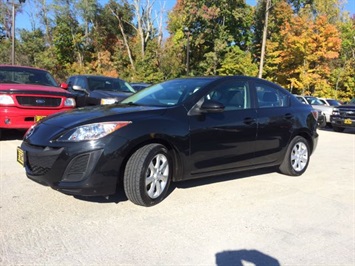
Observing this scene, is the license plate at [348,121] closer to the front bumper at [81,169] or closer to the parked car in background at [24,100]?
the parked car in background at [24,100]

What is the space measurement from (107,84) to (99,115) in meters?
6.70

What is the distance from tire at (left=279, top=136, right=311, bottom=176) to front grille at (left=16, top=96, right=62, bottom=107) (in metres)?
4.82

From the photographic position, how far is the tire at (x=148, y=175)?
13.1 ft

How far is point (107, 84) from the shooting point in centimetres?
1066

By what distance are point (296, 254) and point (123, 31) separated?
4976 centimetres

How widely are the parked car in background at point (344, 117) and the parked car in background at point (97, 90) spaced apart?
30.8ft

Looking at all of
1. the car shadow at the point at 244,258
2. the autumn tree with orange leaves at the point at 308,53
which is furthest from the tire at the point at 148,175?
the autumn tree with orange leaves at the point at 308,53

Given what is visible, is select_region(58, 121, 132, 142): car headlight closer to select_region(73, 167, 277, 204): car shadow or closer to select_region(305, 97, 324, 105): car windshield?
select_region(73, 167, 277, 204): car shadow

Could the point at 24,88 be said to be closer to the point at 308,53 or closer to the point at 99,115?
the point at 99,115

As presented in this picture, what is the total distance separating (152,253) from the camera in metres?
3.20

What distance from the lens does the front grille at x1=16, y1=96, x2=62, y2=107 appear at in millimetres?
7410

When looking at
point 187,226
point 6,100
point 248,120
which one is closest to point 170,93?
point 248,120

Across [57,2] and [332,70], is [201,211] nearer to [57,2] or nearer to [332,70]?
[332,70]

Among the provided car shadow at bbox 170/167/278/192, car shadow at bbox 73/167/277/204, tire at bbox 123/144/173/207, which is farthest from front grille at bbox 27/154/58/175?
car shadow at bbox 170/167/278/192
